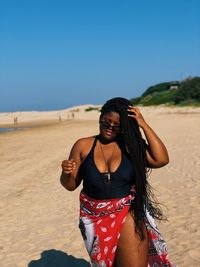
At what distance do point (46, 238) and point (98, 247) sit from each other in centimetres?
358

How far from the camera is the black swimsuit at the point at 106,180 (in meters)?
3.12

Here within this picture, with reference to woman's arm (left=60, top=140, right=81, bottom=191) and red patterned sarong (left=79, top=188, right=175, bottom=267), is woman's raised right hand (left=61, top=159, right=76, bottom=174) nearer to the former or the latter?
woman's arm (left=60, top=140, right=81, bottom=191)

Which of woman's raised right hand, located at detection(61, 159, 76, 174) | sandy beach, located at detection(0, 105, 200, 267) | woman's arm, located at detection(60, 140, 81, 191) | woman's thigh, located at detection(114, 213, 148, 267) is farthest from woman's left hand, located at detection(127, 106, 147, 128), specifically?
sandy beach, located at detection(0, 105, 200, 267)

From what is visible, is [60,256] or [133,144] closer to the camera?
[133,144]

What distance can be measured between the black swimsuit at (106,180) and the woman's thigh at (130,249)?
0.23 m

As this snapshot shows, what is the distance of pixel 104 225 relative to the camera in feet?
10.3

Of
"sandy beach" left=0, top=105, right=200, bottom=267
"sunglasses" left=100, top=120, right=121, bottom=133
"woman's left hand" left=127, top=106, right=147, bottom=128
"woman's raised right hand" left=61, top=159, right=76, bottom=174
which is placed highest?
"woman's left hand" left=127, top=106, right=147, bottom=128

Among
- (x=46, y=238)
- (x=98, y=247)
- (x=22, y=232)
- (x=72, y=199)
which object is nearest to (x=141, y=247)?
(x=98, y=247)

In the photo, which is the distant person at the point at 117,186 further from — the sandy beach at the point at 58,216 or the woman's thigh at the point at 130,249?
the sandy beach at the point at 58,216

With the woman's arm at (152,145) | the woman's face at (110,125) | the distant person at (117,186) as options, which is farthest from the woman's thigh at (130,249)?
the woman's face at (110,125)

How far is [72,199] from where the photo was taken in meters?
8.93

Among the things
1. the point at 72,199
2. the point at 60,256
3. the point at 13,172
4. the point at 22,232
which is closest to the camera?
the point at 60,256

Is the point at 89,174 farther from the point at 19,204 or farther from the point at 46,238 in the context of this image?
the point at 19,204

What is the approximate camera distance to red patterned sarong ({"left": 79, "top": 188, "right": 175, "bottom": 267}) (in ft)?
10.3
